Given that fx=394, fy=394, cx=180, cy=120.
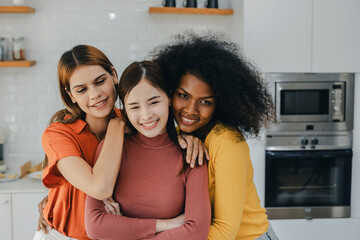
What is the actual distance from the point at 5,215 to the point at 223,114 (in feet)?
7.09

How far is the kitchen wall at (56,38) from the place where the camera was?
340 centimetres

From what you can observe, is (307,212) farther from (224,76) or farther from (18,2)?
(18,2)

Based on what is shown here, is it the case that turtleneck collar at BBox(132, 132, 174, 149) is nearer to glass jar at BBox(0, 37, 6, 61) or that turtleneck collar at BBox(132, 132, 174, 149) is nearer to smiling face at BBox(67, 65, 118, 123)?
smiling face at BBox(67, 65, 118, 123)

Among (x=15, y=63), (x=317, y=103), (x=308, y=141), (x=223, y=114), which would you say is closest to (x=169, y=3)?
(x=15, y=63)

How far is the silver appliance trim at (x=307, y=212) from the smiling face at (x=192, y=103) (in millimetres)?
1861

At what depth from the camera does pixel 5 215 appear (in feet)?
9.68

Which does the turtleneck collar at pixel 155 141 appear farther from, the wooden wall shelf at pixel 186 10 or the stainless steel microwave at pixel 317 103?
the wooden wall shelf at pixel 186 10

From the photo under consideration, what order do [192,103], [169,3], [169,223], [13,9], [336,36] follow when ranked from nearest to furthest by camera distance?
[169,223], [192,103], [336,36], [13,9], [169,3]

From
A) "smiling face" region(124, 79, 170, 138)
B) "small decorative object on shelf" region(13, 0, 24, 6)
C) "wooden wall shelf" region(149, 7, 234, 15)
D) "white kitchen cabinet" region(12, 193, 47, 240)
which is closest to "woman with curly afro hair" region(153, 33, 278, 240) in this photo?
"smiling face" region(124, 79, 170, 138)

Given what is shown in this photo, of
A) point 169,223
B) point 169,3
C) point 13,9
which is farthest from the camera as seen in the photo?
point 169,3

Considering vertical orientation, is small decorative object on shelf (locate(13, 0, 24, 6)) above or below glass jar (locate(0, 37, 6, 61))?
above

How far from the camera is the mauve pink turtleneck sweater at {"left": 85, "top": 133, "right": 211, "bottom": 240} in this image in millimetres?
1336

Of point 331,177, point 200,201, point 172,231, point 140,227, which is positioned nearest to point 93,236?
point 140,227

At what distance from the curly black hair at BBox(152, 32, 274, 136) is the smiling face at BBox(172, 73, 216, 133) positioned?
0.02m
